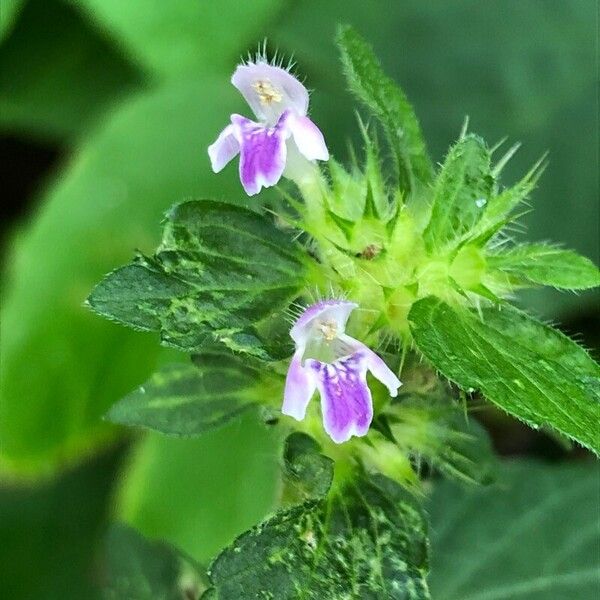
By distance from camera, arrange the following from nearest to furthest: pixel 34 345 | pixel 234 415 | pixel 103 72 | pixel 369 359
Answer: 1. pixel 369 359
2. pixel 234 415
3. pixel 34 345
4. pixel 103 72

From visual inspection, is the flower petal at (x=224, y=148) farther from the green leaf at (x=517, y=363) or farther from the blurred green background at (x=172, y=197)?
the blurred green background at (x=172, y=197)

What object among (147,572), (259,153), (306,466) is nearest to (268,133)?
(259,153)

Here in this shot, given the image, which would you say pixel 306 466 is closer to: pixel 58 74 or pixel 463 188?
pixel 463 188

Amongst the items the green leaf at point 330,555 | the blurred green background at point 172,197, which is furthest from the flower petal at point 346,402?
the blurred green background at point 172,197

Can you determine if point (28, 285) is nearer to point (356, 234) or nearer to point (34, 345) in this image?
point (34, 345)

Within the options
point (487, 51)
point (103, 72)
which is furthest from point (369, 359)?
point (103, 72)

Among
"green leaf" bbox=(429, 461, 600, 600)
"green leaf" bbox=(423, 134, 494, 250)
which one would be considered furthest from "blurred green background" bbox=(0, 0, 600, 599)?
"green leaf" bbox=(423, 134, 494, 250)
